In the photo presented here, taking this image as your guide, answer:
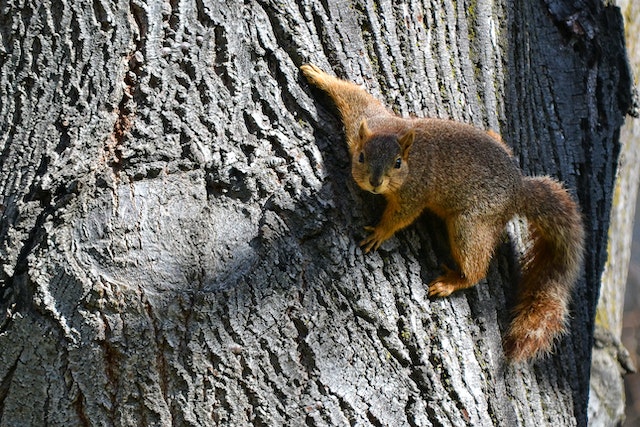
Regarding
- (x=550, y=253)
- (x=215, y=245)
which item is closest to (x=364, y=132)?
(x=215, y=245)

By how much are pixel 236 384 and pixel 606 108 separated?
1.99m

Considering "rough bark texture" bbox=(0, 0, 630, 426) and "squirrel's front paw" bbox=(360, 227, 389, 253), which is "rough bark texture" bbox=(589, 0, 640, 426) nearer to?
"rough bark texture" bbox=(0, 0, 630, 426)

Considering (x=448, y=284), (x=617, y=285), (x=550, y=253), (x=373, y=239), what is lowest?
(x=617, y=285)

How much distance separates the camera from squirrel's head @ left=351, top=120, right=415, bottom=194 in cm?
238

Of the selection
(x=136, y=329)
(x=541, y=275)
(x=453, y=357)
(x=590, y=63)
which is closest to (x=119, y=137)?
(x=136, y=329)

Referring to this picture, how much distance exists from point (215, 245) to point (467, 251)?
0.91 meters

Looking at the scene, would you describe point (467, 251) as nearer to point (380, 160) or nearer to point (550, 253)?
point (380, 160)

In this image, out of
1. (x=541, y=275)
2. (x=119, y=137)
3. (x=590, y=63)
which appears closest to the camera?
(x=119, y=137)

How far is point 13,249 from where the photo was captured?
2113mm

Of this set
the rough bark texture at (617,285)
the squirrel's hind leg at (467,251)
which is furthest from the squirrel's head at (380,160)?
the rough bark texture at (617,285)

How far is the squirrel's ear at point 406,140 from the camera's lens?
2586 millimetres

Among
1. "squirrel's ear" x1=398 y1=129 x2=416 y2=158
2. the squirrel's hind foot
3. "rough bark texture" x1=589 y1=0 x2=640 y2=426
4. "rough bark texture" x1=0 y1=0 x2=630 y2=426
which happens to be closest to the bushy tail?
"rough bark texture" x1=0 y1=0 x2=630 y2=426

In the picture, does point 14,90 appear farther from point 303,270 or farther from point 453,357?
point 453,357

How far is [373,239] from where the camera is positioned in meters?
2.24
